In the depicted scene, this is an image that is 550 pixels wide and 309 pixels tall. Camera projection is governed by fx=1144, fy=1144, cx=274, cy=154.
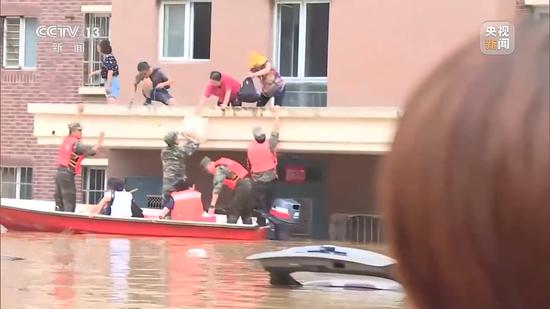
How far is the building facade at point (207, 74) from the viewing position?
258 centimetres

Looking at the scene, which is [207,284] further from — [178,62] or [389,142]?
[389,142]

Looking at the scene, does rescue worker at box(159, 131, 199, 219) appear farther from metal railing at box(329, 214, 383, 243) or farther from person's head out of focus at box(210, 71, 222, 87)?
metal railing at box(329, 214, 383, 243)

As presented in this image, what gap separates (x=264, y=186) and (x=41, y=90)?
1.40 meters

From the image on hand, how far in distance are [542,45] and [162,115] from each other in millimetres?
3336

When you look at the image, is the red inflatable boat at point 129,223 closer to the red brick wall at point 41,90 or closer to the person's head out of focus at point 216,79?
the red brick wall at point 41,90

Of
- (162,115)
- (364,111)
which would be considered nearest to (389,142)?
(162,115)

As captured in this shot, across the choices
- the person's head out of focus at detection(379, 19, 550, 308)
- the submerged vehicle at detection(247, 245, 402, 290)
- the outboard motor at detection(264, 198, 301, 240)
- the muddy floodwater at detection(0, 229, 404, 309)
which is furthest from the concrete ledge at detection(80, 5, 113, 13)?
the person's head out of focus at detection(379, 19, 550, 308)

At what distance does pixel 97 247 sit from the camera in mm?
2822

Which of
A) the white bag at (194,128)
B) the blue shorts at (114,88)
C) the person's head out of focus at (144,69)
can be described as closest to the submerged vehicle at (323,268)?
the blue shorts at (114,88)

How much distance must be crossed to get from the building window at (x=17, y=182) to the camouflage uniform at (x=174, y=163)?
546 millimetres

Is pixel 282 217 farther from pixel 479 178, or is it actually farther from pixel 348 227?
pixel 479 178

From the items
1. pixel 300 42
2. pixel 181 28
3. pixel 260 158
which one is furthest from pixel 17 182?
pixel 300 42

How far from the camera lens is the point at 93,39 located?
117 inches

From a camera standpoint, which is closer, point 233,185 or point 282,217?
point 233,185
